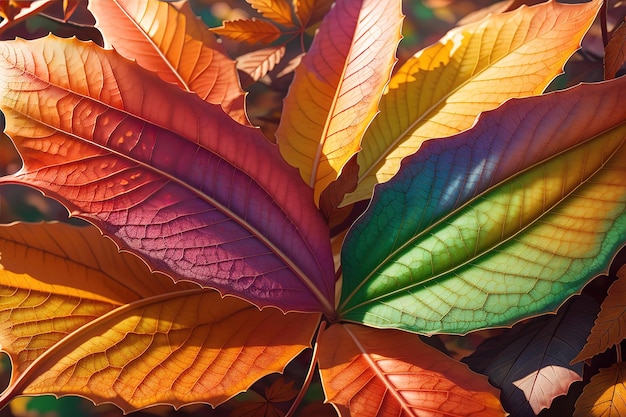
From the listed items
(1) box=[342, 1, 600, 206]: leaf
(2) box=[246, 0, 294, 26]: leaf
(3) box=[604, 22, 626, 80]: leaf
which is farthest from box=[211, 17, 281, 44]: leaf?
(3) box=[604, 22, 626, 80]: leaf

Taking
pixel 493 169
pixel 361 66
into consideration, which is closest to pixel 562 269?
pixel 493 169

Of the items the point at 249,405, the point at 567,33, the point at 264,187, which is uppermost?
→ the point at 567,33

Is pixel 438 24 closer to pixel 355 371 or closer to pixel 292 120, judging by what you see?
pixel 292 120

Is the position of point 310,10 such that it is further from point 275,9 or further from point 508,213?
point 508,213

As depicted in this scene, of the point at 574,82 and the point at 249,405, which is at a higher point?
the point at 574,82

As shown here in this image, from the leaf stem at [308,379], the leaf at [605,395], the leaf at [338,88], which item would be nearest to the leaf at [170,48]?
the leaf at [338,88]

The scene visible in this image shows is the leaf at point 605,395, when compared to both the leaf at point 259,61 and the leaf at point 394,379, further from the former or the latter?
the leaf at point 259,61

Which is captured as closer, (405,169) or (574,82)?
(405,169)
